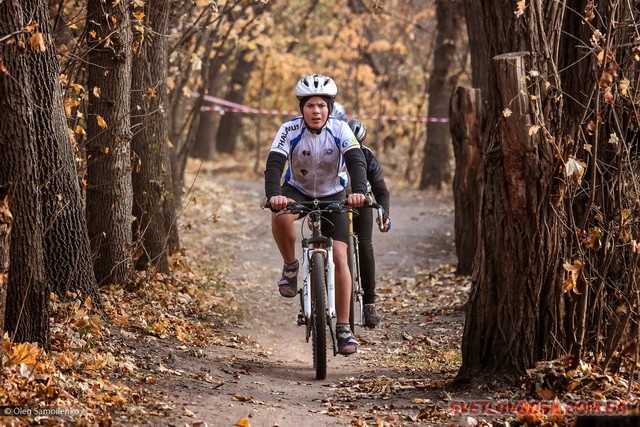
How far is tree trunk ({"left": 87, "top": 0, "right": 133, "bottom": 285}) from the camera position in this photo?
846cm

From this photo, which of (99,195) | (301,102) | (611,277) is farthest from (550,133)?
(99,195)

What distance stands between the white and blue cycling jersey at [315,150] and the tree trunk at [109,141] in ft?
6.22

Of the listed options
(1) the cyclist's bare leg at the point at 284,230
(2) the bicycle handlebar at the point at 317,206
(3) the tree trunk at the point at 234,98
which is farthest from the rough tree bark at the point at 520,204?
(3) the tree trunk at the point at 234,98

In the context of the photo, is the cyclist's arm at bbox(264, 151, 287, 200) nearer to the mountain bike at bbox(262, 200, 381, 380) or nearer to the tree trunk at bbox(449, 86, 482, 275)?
the mountain bike at bbox(262, 200, 381, 380)

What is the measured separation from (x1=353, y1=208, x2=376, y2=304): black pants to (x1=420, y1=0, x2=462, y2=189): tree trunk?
12.6 meters

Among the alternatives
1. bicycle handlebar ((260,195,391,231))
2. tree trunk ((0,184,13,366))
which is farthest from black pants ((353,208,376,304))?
tree trunk ((0,184,13,366))

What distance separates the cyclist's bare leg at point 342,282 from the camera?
736cm

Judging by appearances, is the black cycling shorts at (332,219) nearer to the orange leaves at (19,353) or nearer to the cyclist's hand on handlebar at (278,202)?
the cyclist's hand on handlebar at (278,202)

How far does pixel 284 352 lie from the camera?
8.76 meters

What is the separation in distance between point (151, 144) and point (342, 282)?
3.79m

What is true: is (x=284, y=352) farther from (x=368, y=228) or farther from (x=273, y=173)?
(x=273, y=173)

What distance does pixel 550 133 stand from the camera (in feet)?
19.7

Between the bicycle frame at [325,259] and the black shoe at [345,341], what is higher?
the bicycle frame at [325,259]

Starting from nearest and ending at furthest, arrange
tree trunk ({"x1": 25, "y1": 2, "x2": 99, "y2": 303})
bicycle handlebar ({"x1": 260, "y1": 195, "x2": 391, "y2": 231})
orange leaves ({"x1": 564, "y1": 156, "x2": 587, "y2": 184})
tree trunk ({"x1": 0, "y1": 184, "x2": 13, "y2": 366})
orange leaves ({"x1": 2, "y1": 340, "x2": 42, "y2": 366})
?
tree trunk ({"x1": 0, "y1": 184, "x2": 13, "y2": 366}), orange leaves ({"x1": 2, "y1": 340, "x2": 42, "y2": 366}), orange leaves ({"x1": 564, "y1": 156, "x2": 587, "y2": 184}), tree trunk ({"x1": 25, "y1": 2, "x2": 99, "y2": 303}), bicycle handlebar ({"x1": 260, "y1": 195, "x2": 391, "y2": 231})
